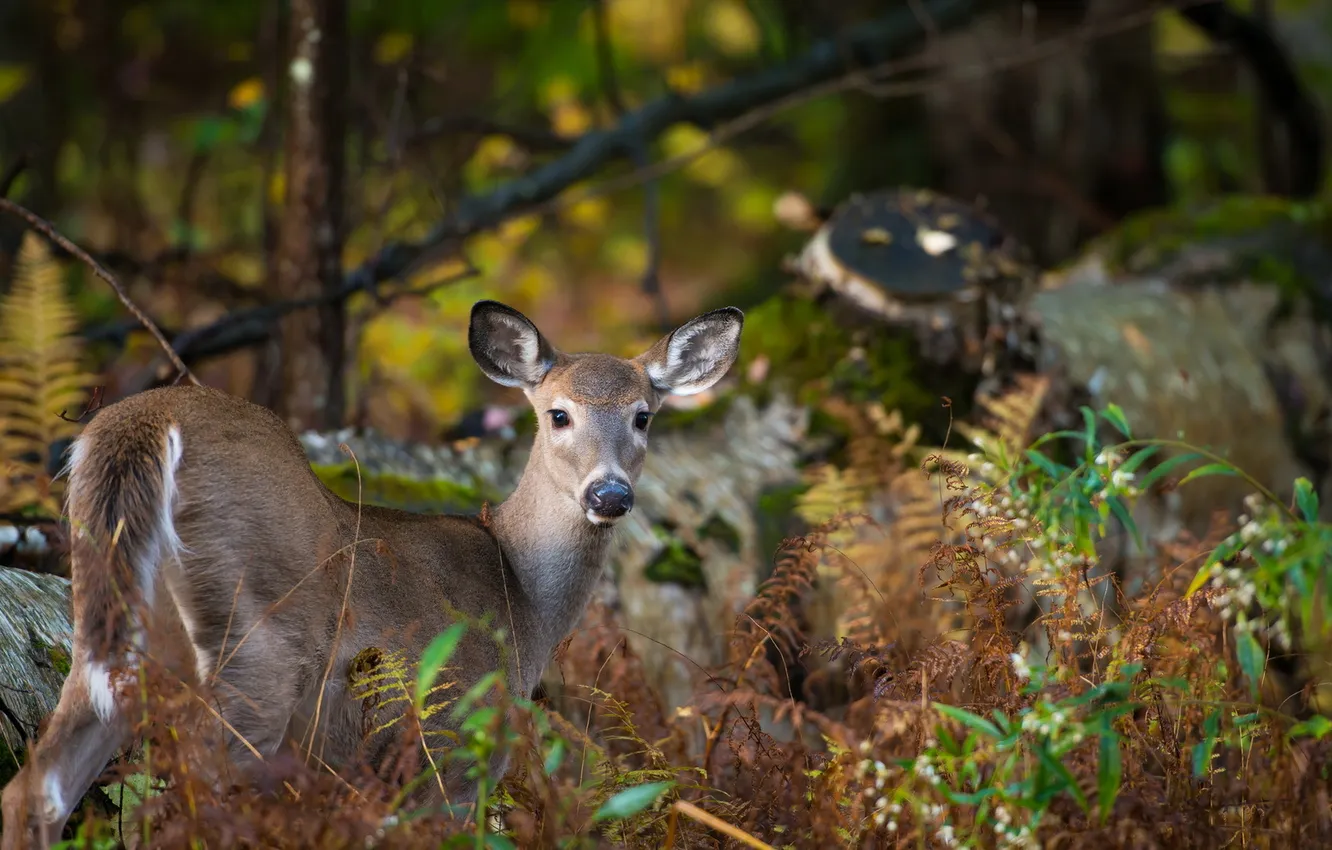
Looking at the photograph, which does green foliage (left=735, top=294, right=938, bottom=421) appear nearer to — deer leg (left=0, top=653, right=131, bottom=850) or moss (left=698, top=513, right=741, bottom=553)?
moss (left=698, top=513, right=741, bottom=553)

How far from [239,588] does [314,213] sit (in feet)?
10.3

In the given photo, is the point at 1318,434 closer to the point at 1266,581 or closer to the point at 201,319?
the point at 1266,581

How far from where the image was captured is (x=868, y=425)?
6.30 m

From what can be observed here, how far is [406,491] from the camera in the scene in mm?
5316

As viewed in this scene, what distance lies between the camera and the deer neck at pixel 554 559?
4676 millimetres

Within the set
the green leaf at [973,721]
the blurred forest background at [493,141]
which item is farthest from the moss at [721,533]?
the green leaf at [973,721]

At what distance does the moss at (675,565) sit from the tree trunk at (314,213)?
5.51ft

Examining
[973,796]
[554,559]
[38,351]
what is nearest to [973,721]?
[973,796]

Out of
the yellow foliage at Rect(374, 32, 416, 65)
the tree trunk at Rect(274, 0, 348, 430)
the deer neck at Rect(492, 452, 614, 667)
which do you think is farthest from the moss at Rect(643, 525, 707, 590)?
the yellow foliage at Rect(374, 32, 416, 65)

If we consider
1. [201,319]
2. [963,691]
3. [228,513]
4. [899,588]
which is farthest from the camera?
[201,319]

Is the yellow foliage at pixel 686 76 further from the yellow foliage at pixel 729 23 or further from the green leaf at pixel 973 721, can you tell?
the green leaf at pixel 973 721

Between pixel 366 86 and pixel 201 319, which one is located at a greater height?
pixel 366 86

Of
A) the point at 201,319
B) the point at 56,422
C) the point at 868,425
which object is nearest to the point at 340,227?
the point at 56,422

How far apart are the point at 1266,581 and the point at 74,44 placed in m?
9.68
